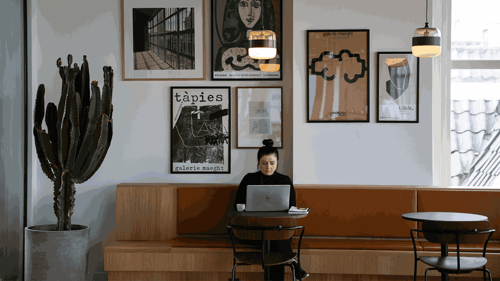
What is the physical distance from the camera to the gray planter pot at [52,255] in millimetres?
3613

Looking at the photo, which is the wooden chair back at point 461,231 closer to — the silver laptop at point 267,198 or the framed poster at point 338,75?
the silver laptop at point 267,198

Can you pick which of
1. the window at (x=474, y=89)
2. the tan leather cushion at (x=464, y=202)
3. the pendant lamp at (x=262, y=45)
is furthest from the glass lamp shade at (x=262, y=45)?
the window at (x=474, y=89)

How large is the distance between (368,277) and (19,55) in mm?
3797

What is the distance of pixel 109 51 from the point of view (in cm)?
459

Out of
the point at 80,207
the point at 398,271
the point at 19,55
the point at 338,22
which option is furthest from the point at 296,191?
the point at 19,55

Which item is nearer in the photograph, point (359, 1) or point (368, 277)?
point (368, 277)

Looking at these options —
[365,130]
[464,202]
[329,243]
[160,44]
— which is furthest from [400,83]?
[160,44]

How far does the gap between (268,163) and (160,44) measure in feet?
5.63

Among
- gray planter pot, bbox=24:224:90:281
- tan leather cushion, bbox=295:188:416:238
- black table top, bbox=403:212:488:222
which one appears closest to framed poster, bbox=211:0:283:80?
tan leather cushion, bbox=295:188:416:238

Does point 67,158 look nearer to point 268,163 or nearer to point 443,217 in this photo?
point 268,163

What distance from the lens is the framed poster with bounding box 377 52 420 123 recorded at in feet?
13.9

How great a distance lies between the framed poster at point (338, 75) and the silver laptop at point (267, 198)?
1044 millimetres

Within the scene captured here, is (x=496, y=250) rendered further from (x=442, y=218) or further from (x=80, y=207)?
(x=80, y=207)

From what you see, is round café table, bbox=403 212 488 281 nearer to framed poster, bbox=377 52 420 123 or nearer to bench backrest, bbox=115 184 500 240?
bench backrest, bbox=115 184 500 240
